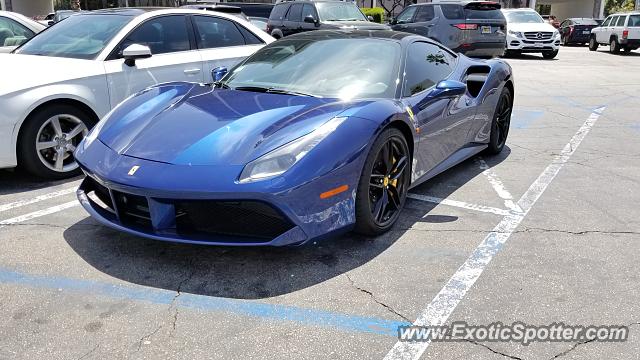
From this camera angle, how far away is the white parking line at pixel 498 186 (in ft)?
14.5

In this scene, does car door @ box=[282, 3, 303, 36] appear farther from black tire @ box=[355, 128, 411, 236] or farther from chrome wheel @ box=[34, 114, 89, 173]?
black tire @ box=[355, 128, 411, 236]

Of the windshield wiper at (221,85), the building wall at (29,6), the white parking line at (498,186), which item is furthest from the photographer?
the building wall at (29,6)

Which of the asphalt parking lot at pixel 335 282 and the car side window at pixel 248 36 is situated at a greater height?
the car side window at pixel 248 36

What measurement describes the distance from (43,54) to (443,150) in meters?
3.85

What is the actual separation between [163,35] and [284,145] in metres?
3.33

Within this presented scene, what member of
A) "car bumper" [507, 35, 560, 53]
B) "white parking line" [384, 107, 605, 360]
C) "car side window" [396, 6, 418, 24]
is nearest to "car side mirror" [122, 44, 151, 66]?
"white parking line" [384, 107, 605, 360]

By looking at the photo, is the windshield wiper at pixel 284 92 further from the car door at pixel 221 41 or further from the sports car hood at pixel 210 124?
the car door at pixel 221 41

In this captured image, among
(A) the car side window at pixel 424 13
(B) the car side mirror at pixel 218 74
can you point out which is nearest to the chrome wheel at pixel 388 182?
(B) the car side mirror at pixel 218 74

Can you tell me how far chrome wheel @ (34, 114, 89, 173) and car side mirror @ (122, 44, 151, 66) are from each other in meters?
0.75

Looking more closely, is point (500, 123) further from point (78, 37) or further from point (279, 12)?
point (279, 12)

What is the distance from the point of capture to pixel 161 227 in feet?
9.95

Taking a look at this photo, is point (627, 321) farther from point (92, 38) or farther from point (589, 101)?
point (589, 101)

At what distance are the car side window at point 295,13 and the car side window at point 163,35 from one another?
8.35 metres

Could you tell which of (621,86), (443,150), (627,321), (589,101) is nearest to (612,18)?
(621,86)
